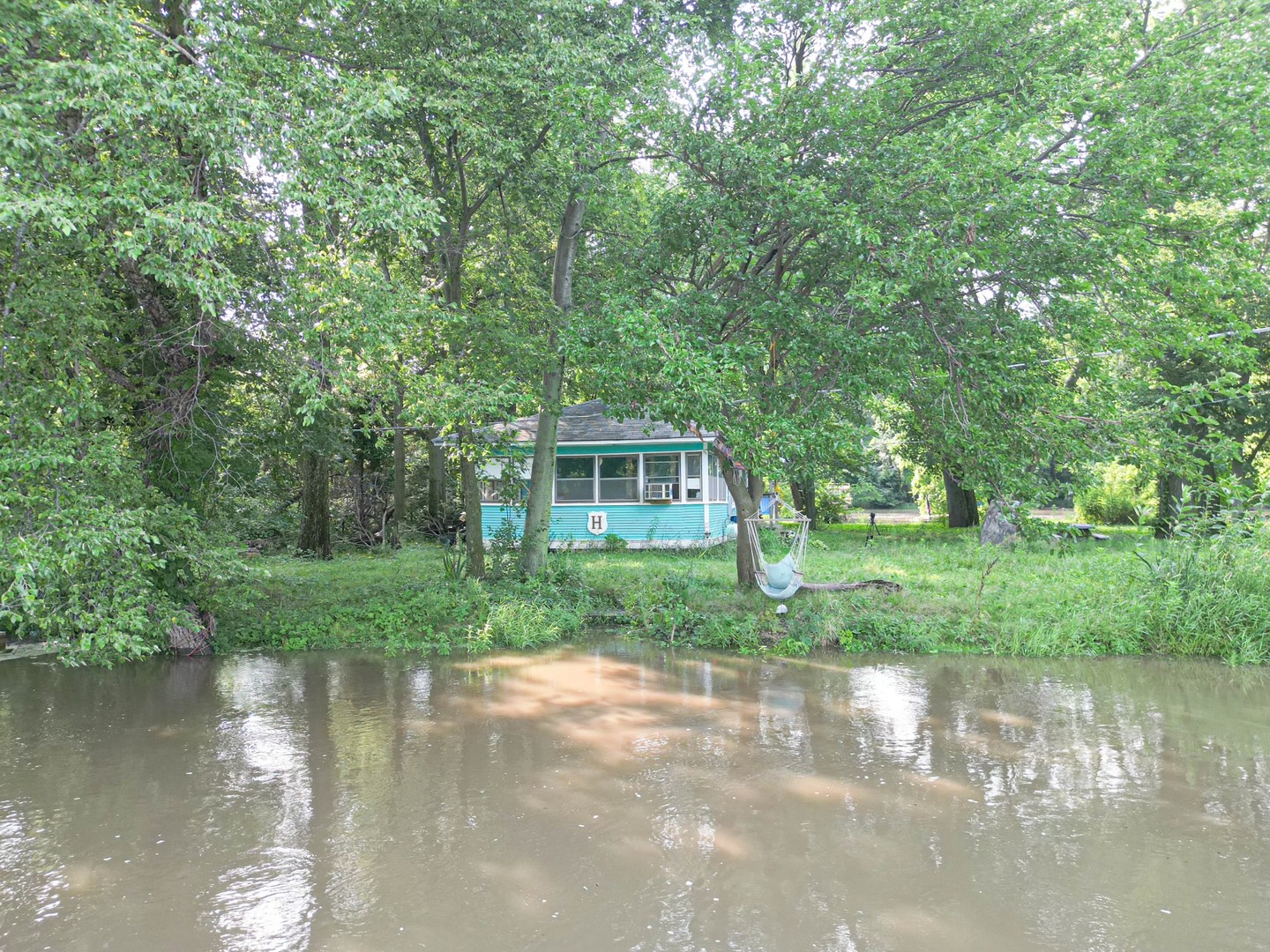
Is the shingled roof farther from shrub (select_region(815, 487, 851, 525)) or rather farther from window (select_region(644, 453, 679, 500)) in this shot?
shrub (select_region(815, 487, 851, 525))

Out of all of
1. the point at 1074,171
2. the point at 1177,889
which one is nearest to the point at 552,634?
the point at 1177,889

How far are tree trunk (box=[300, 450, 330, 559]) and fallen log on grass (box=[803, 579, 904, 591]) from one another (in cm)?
1119

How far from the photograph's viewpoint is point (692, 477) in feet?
58.7

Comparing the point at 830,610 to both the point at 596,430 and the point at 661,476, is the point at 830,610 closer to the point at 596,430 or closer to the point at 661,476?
the point at 661,476

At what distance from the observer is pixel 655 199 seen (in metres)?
12.4

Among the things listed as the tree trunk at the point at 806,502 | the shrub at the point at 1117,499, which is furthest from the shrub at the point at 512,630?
the shrub at the point at 1117,499

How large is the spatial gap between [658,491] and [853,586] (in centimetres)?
725

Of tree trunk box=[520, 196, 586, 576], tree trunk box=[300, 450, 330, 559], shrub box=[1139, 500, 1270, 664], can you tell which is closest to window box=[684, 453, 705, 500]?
tree trunk box=[520, 196, 586, 576]

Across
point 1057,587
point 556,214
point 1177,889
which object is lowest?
point 1177,889

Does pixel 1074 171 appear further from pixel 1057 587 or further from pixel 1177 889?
pixel 1177 889

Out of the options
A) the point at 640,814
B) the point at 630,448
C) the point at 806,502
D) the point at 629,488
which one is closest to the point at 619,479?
the point at 629,488

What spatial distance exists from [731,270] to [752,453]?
3.44 metres

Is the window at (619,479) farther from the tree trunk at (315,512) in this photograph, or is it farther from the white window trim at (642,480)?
the tree trunk at (315,512)

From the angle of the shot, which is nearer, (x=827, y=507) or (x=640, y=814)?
(x=640, y=814)
